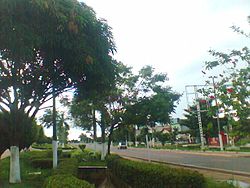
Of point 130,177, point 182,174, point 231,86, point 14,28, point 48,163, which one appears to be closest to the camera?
point 231,86

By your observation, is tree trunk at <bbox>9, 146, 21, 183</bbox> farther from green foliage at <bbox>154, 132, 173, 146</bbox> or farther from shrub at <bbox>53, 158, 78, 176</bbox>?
green foliage at <bbox>154, 132, 173, 146</bbox>

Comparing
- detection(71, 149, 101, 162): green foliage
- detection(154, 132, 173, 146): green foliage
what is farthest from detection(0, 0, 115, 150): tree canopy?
detection(154, 132, 173, 146): green foliage

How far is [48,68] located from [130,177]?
6.26m

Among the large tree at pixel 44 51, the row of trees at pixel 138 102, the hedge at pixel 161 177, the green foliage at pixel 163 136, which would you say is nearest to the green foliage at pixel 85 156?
the row of trees at pixel 138 102

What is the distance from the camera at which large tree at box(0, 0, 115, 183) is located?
10320 mm

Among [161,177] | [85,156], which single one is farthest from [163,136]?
[161,177]

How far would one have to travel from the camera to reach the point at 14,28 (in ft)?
33.4

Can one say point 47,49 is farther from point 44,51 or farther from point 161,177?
point 161,177

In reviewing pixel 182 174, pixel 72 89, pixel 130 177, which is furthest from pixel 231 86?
pixel 72 89

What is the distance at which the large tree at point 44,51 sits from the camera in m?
10.3

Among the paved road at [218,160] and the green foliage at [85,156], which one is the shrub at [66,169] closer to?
the paved road at [218,160]

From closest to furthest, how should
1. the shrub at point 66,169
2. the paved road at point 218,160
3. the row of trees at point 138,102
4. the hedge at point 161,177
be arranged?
the hedge at point 161,177 < the shrub at point 66,169 < the paved road at point 218,160 < the row of trees at point 138,102

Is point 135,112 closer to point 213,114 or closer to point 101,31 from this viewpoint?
point 101,31

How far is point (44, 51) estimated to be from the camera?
43.1 feet
